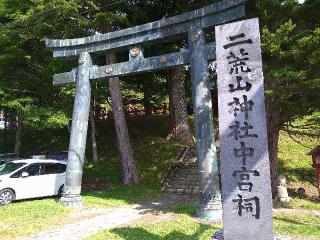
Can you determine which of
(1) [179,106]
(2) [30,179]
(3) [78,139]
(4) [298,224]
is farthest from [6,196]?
(1) [179,106]

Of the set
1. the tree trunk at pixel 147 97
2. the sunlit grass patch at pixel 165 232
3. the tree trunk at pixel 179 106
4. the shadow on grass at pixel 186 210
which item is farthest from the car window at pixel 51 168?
the tree trunk at pixel 147 97

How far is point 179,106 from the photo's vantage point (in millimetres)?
21703

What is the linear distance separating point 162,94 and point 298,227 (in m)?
19.8

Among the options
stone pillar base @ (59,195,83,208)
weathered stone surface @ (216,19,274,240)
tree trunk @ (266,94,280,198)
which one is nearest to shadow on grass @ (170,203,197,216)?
stone pillar base @ (59,195,83,208)

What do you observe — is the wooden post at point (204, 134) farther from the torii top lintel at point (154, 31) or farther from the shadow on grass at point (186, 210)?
the shadow on grass at point (186, 210)

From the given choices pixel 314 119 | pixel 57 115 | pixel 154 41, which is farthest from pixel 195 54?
pixel 57 115

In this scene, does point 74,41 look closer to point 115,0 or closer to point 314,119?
point 115,0

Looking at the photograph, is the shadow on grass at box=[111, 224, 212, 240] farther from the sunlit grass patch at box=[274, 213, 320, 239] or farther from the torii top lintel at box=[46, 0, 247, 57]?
the torii top lintel at box=[46, 0, 247, 57]

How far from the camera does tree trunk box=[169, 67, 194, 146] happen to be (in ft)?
70.9

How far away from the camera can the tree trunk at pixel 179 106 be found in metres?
21.6

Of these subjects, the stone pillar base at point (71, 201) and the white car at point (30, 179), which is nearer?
the stone pillar base at point (71, 201)

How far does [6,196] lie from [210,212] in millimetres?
8061

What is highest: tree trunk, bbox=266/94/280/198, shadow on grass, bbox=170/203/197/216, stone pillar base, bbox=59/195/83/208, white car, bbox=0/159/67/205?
tree trunk, bbox=266/94/280/198

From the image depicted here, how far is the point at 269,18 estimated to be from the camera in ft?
37.1
